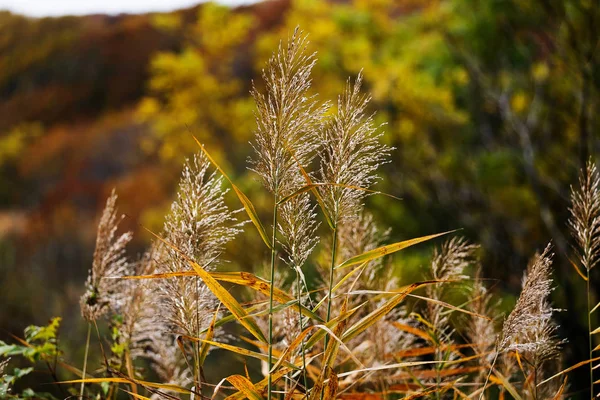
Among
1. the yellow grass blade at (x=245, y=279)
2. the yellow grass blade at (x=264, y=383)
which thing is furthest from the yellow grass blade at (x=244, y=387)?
the yellow grass blade at (x=245, y=279)

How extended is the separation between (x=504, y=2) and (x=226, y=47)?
554 cm

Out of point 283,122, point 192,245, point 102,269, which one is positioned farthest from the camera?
point 102,269

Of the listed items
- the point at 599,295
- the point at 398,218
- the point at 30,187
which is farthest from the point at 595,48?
the point at 30,187

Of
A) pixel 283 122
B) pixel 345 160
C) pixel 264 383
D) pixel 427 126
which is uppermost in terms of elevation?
pixel 283 122

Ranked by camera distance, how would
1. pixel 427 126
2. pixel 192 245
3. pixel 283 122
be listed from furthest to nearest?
1. pixel 427 126
2. pixel 192 245
3. pixel 283 122

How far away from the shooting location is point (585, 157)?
4254 mm

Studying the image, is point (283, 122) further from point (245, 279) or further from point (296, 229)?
point (245, 279)

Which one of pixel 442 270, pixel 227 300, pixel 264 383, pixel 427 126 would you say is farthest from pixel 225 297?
pixel 427 126

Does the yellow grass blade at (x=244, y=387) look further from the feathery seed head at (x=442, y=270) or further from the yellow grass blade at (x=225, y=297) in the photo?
the feathery seed head at (x=442, y=270)

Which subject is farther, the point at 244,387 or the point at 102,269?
the point at 102,269

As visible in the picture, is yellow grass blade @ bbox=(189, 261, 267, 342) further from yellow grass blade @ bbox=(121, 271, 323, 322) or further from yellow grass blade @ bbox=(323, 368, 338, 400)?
yellow grass blade @ bbox=(323, 368, 338, 400)

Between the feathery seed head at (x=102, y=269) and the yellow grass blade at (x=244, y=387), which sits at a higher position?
the feathery seed head at (x=102, y=269)

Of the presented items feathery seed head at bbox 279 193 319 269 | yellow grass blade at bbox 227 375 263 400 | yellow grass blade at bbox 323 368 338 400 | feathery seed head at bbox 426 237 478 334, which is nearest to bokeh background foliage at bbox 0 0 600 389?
feathery seed head at bbox 426 237 478 334

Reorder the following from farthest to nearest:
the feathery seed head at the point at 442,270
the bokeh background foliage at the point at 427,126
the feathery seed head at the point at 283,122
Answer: the bokeh background foliage at the point at 427,126 < the feathery seed head at the point at 442,270 < the feathery seed head at the point at 283,122
